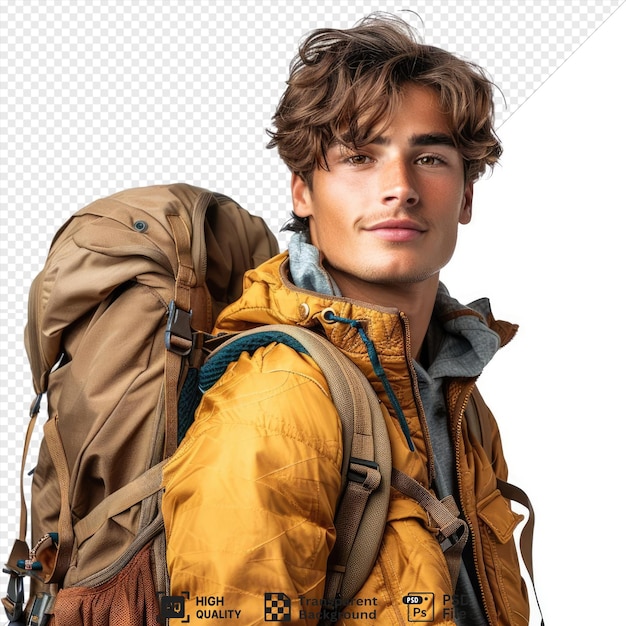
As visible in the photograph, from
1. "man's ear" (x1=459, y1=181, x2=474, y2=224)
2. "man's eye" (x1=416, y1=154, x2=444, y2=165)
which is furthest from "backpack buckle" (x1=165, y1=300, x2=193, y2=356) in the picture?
"man's ear" (x1=459, y1=181, x2=474, y2=224)

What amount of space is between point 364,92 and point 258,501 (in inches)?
36.8

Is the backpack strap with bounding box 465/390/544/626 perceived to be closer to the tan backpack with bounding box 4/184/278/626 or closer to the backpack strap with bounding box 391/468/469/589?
the backpack strap with bounding box 391/468/469/589

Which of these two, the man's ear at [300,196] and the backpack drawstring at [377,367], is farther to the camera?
the man's ear at [300,196]

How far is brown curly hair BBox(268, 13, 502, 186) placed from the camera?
219 centimetres

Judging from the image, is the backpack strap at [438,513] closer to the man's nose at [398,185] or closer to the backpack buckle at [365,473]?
the backpack buckle at [365,473]

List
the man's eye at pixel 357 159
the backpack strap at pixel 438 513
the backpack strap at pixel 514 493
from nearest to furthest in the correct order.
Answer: the backpack strap at pixel 438 513 < the man's eye at pixel 357 159 < the backpack strap at pixel 514 493

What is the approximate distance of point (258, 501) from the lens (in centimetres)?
179

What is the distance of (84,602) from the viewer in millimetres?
2023

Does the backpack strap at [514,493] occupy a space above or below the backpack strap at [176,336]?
below

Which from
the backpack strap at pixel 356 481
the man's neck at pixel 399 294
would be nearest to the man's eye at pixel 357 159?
the man's neck at pixel 399 294

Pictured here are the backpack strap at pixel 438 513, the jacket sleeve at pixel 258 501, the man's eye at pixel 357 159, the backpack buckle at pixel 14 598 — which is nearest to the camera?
the jacket sleeve at pixel 258 501

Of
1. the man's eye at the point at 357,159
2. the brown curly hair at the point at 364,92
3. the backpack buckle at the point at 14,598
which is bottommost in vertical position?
the backpack buckle at the point at 14,598

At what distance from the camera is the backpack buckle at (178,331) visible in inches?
82.9

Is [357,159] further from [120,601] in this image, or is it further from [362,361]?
[120,601]
